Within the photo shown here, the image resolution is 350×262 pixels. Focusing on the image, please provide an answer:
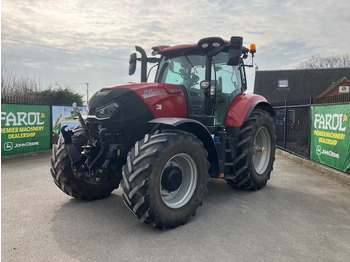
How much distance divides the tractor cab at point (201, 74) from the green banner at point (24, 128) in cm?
558

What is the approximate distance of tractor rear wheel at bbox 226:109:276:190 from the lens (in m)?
4.77

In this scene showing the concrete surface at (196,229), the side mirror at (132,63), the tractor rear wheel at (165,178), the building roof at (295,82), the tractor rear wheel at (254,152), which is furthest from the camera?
the building roof at (295,82)

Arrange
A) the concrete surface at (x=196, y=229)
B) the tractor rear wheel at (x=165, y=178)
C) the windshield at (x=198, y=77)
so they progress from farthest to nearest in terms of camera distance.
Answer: the windshield at (x=198, y=77) → the tractor rear wheel at (x=165, y=178) → the concrete surface at (x=196, y=229)

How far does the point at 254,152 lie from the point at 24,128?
25.0 ft

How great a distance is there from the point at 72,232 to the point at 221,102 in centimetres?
312

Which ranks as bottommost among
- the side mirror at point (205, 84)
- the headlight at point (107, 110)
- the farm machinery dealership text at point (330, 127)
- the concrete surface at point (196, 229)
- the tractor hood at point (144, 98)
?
the concrete surface at point (196, 229)

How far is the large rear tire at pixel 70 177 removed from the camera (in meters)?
4.16

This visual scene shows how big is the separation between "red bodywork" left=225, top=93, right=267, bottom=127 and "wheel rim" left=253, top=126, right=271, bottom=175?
0.68 m

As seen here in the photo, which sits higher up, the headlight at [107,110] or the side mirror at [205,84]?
the side mirror at [205,84]

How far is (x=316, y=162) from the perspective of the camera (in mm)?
7367

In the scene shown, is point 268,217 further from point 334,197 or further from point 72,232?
point 72,232

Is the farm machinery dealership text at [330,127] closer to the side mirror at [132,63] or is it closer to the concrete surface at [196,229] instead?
the concrete surface at [196,229]

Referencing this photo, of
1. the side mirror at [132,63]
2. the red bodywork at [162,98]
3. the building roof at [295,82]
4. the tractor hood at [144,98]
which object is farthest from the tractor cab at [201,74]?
the building roof at [295,82]

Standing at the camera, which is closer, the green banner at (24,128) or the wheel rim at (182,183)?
the wheel rim at (182,183)
